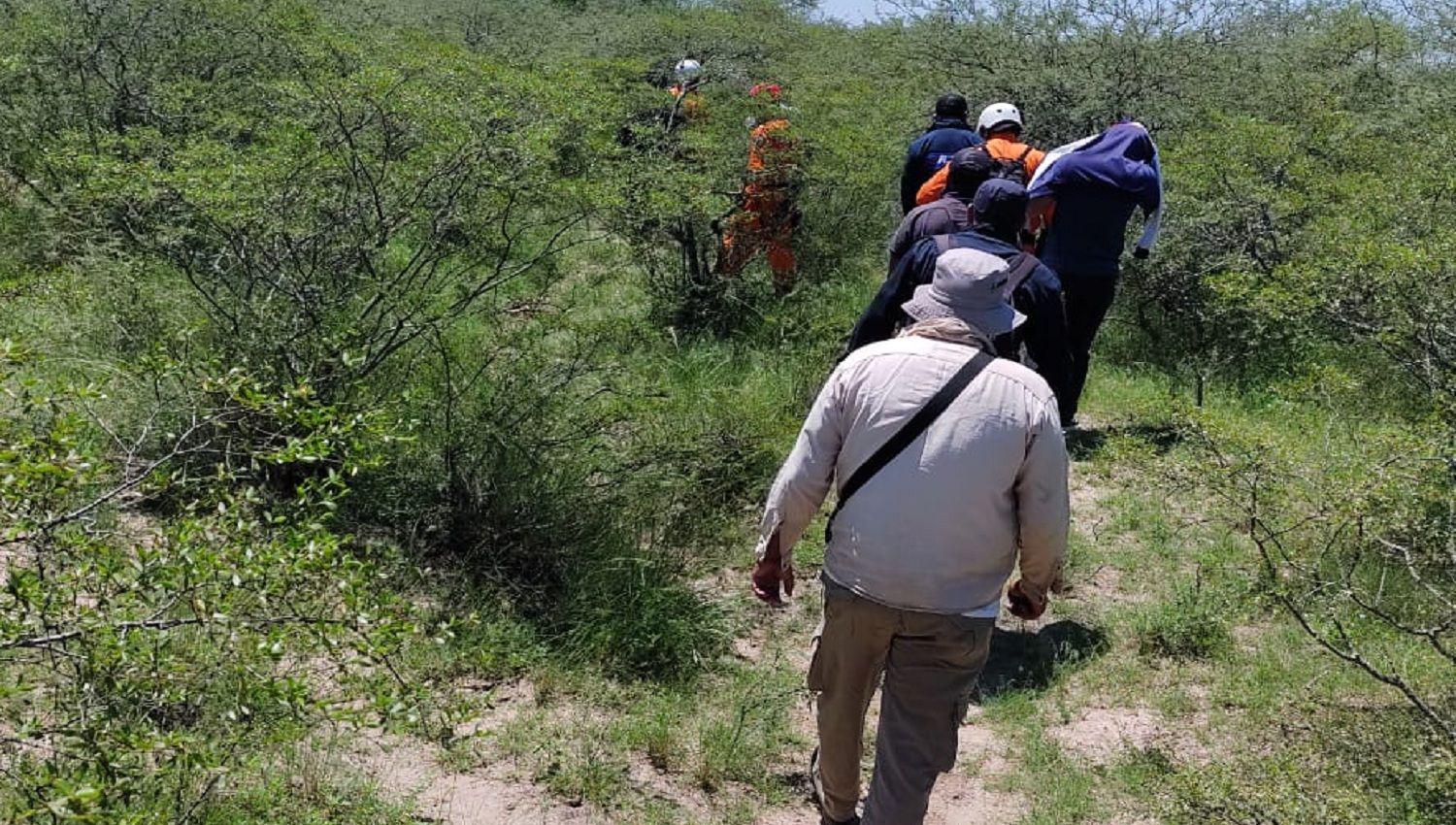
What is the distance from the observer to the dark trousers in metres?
5.76

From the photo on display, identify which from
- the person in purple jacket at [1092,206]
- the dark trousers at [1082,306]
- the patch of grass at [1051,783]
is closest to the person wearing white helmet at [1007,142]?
the person in purple jacket at [1092,206]

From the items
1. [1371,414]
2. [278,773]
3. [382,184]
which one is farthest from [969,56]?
[278,773]

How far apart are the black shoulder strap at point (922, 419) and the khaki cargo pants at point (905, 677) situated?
32cm

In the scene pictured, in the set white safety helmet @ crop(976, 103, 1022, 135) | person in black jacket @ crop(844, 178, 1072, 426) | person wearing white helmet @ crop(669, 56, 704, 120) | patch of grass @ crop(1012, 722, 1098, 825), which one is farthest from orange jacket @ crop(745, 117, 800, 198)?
patch of grass @ crop(1012, 722, 1098, 825)

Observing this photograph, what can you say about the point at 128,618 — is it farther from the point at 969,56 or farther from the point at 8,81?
the point at 969,56

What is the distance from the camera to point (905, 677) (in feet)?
9.49

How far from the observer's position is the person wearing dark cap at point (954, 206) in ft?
15.1

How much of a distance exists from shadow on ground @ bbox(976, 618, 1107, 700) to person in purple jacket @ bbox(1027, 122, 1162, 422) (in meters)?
1.23

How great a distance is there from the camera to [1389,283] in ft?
16.5

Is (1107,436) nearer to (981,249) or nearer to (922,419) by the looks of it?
(981,249)

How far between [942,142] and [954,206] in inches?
57.2

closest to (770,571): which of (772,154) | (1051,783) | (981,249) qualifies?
(1051,783)

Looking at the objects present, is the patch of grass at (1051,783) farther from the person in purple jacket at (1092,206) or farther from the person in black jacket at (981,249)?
the person in purple jacket at (1092,206)

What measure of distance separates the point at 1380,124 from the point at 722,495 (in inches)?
259
